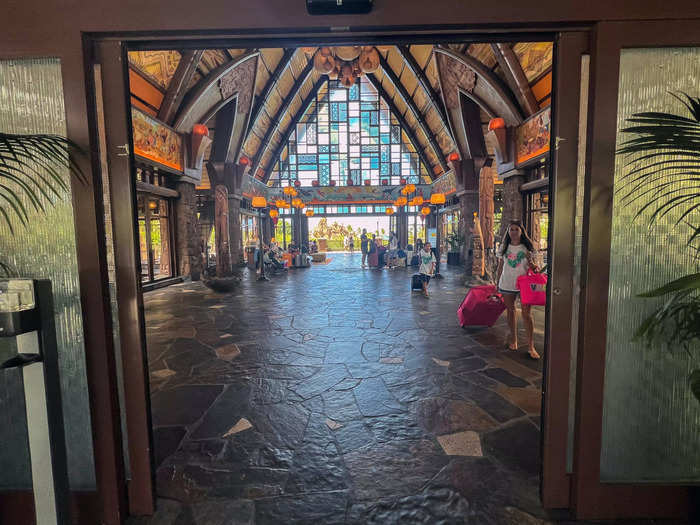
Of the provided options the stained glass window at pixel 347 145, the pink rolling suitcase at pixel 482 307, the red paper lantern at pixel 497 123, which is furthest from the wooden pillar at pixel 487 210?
the stained glass window at pixel 347 145

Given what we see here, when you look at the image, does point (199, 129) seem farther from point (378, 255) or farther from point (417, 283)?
point (417, 283)

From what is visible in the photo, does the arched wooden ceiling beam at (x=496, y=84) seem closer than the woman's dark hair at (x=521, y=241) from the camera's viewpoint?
No

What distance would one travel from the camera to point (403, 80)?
1549 cm

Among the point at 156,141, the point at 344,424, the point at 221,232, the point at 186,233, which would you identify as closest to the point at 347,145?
the point at 221,232

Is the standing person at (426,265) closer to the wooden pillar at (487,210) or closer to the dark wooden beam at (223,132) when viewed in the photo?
the wooden pillar at (487,210)

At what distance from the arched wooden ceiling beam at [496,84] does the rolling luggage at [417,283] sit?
4.83m

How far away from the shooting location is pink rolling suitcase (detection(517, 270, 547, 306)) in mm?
3605

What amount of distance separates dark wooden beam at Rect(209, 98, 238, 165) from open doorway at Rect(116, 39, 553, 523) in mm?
70

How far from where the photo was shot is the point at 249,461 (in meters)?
2.23

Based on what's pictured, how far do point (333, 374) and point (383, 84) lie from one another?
19423 millimetres

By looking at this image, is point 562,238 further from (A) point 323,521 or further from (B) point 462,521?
(A) point 323,521

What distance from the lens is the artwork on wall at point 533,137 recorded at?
24.4 feet

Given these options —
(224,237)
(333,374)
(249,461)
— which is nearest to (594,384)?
(249,461)

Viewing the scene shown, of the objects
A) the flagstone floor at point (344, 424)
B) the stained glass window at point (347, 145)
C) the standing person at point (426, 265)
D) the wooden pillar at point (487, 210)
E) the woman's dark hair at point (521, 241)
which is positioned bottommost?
the flagstone floor at point (344, 424)
